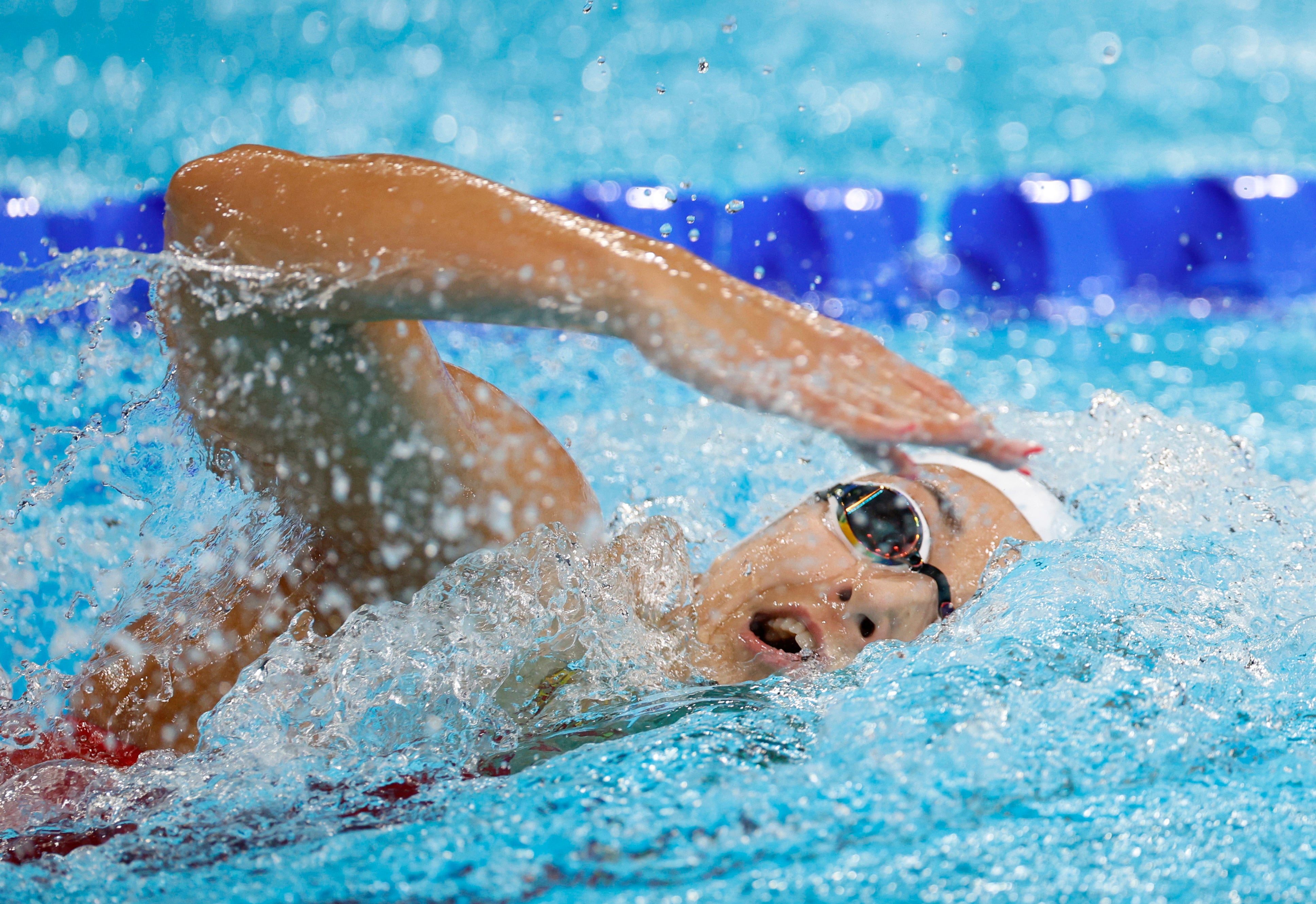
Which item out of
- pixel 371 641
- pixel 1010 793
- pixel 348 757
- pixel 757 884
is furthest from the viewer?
pixel 371 641

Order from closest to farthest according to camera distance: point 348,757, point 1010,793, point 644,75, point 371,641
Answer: point 1010,793 → point 348,757 → point 371,641 → point 644,75

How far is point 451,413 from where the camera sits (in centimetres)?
114

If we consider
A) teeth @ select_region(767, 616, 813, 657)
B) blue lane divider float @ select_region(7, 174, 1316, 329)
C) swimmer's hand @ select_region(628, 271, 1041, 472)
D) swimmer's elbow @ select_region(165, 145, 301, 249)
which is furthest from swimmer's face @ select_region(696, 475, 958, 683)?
blue lane divider float @ select_region(7, 174, 1316, 329)

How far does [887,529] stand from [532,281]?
0.65 m

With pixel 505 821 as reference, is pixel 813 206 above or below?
above

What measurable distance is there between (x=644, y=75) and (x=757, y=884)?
3404 millimetres

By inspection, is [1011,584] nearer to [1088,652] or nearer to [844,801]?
[1088,652]

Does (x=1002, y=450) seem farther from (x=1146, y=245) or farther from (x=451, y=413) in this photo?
(x=1146, y=245)

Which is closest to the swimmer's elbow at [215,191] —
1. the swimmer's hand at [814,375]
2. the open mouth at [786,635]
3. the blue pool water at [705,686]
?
the blue pool water at [705,686]

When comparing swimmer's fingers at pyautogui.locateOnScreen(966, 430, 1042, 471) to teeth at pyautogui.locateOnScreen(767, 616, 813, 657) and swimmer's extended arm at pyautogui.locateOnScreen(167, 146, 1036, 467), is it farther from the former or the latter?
teeth at pyautogui.locateOnScreen(767, 616, 813, 657)

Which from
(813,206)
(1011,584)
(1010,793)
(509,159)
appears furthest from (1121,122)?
(1010,793)

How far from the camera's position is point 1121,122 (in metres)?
3.68

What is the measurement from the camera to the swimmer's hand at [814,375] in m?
0.80

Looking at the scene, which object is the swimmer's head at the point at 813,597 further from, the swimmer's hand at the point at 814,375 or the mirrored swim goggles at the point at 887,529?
the swimmer's hand at the point at 814,375
